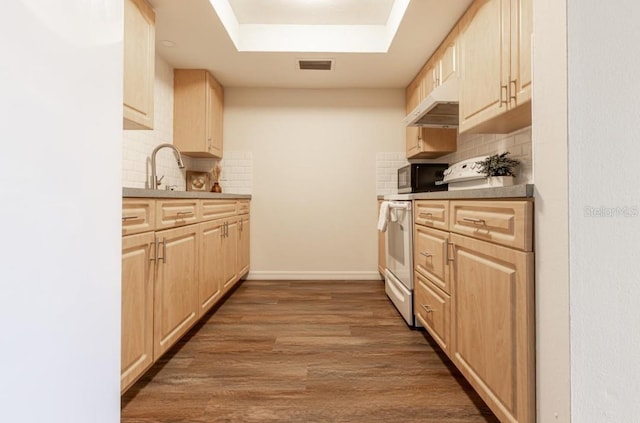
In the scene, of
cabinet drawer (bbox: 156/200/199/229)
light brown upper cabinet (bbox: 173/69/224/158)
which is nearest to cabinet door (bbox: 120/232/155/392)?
cabinet drawer (bbox: 156/200/199/229)

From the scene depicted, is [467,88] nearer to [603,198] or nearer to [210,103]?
[603,198]

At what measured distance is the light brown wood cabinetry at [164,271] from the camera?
4.42ft

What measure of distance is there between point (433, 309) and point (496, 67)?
1389 mm

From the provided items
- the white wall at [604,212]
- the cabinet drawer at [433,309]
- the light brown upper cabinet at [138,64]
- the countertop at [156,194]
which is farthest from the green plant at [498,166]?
the light brown upper cabinet at [138,64]

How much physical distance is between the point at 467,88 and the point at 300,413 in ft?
6.89

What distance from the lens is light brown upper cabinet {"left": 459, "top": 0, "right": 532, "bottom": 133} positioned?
5.27 ft

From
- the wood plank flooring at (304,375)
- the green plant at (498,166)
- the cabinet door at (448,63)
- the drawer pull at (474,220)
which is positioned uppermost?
the cabinet door at (448,63)

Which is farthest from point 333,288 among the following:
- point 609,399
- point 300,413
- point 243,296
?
point 609,399

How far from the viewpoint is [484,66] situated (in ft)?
6.32

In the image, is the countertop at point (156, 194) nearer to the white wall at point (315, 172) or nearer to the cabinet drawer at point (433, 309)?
the white wall at point (315, 172)

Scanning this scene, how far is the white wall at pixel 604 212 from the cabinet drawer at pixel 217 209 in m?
1.99

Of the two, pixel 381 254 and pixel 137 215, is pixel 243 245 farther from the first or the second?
pixel 137 215

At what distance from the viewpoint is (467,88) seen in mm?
2143

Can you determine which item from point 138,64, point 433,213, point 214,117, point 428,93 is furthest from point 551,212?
point 214,117
